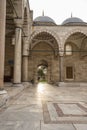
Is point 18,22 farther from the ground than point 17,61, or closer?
farther from the ground

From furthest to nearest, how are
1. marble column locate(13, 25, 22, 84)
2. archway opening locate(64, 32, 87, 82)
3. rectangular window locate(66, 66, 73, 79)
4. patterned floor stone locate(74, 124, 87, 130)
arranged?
rectangular window locate(66, 66, 73, 79) → archway opening locate(64, 32, 87, 82) → marble column locate(13, 25, 22, 84) → patterned floor stone locate(74, 124, 87, 130)

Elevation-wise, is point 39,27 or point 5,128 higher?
point 39,27

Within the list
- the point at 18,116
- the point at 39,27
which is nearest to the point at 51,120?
the point at 18,116

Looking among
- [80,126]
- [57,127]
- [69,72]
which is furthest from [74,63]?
[57,127]

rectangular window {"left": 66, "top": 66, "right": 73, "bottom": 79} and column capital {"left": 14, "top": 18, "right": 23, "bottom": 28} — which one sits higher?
column capital {"left": 14, "top": 18, "right": 23, "bottom": 28}

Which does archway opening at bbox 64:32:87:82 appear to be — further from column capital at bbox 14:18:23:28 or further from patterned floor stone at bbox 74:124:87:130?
patterned floor stone at bbox 74:124:87:130

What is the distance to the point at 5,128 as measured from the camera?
143 inches

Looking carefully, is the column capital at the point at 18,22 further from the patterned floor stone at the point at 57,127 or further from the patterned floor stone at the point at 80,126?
the patterned floor stone at the point at 80,126

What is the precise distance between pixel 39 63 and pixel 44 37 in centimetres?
346

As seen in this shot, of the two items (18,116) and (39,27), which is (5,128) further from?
(39,27)

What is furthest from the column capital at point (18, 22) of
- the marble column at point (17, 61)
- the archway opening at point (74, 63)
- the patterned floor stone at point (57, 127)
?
the archway opening at point (74, 63)

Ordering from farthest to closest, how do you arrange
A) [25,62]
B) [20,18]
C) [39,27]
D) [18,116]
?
[39,27], [25,62], [20,18], [18,116]

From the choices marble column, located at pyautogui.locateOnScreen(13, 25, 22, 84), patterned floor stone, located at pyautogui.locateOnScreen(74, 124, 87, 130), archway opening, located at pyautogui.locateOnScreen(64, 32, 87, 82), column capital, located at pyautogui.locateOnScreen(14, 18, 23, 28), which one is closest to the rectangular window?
archway opening, located at pyautogui.locateOnScreen(64, 32, 87, 82)

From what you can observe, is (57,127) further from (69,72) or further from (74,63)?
(74,63)
